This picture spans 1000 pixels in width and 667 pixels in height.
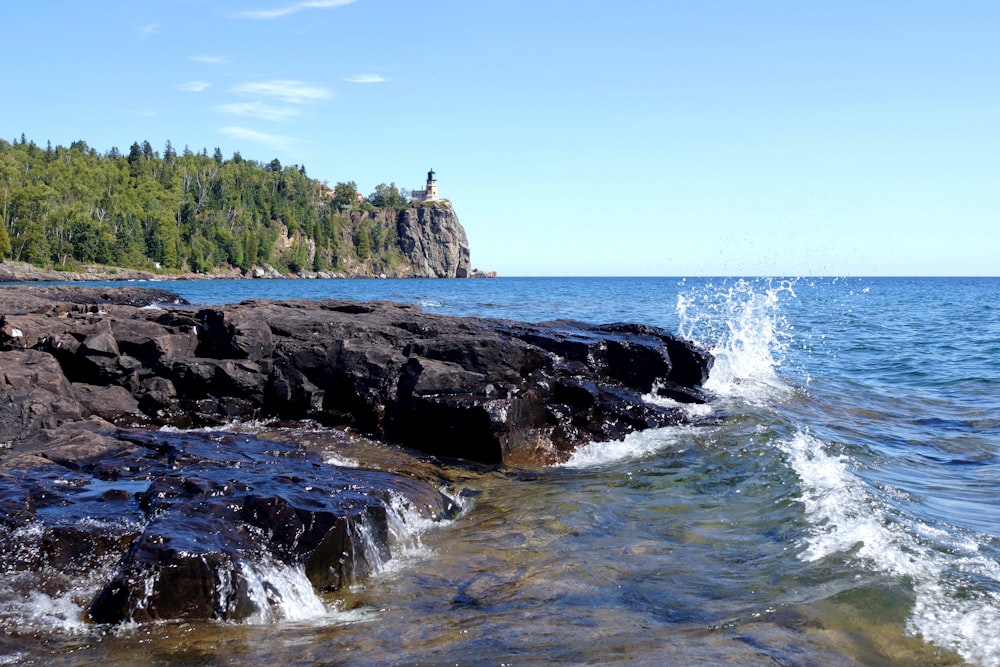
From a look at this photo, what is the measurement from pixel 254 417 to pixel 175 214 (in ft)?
430

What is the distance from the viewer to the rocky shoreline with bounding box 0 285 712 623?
261 inches

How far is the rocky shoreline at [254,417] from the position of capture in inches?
261

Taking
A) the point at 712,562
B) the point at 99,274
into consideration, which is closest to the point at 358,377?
the point at 712,562

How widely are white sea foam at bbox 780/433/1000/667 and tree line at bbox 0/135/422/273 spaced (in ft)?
344

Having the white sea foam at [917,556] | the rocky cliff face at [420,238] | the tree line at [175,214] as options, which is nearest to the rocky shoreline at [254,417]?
the white sea foam at [917,556]

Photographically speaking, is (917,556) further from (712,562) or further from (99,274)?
(99,274)

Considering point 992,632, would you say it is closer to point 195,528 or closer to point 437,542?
point 437,542

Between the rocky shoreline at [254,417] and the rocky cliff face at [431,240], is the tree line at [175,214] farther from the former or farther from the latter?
the rocky shoreline at [254,417]

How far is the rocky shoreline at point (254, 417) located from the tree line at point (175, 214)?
9528cm

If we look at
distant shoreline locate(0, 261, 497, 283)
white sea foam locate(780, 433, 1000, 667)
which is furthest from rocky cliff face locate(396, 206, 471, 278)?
white sea foam locate(780, 433, 1000, 667)

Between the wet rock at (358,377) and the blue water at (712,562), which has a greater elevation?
the wet rock at (358,377)

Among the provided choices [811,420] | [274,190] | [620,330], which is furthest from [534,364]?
[274,190]

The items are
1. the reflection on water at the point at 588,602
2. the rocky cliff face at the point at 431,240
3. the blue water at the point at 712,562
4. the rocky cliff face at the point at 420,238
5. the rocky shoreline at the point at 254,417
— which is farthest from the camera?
the rocky cliff face at the point at 431,240

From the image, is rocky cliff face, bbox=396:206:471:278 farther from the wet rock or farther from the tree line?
the wet rock
